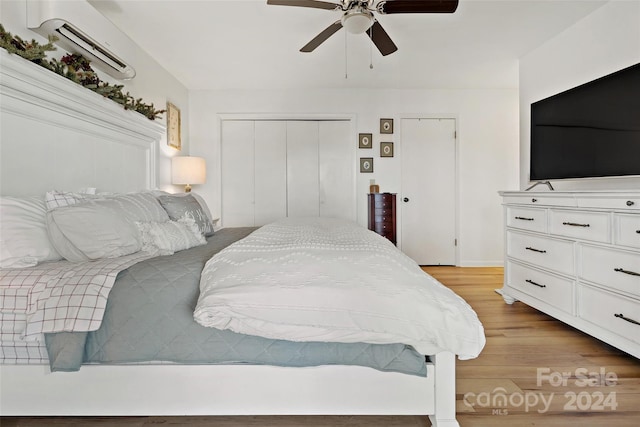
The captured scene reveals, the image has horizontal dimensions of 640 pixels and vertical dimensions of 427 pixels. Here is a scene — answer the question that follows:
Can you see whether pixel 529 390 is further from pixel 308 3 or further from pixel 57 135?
pixel 57 135

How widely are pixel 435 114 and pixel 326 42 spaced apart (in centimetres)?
211

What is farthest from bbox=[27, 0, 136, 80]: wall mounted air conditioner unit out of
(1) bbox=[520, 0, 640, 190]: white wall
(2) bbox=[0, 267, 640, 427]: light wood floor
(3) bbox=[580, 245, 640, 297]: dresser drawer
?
(1) bbox=[520, 0, 640, 190]: white wall

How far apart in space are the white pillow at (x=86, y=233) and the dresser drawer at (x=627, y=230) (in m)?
2.70

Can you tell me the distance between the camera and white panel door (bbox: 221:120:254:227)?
14.8 ft

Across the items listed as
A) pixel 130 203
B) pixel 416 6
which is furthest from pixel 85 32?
pixel 416 6

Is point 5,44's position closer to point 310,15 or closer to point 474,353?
point 310,15

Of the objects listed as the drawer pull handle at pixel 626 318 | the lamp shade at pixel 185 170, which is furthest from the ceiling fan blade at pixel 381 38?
the lamp shade at pixel 185 170

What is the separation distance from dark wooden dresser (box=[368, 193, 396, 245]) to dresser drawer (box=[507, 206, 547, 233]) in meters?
1.45

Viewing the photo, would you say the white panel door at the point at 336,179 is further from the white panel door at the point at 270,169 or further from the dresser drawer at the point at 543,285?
the dresser drawer at the point at 543,285

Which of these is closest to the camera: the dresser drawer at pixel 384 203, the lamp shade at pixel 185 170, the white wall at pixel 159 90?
the white wall at pixel 159 90

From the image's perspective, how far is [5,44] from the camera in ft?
5.05

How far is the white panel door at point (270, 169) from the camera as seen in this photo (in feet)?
14.8

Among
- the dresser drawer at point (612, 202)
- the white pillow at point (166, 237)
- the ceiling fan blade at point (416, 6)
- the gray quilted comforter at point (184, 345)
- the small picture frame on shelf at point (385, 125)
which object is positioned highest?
the ceiling fan blade at point (416, 6)

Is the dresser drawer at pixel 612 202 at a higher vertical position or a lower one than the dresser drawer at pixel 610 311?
higher
